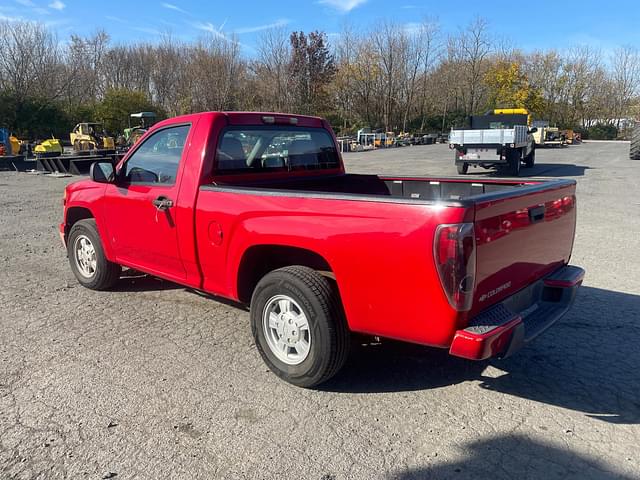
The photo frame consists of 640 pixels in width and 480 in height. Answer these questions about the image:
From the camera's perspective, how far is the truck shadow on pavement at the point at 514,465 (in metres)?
2.60

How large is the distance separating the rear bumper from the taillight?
7.6 inches

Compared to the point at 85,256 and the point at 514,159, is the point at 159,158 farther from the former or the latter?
the point at 514,159

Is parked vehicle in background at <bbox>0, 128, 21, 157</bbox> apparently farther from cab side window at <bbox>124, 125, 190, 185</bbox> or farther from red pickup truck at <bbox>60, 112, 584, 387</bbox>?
cab side window at <bbox>124, 125, 190, 185</bbox>

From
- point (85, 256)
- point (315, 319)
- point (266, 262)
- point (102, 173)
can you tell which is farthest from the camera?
point (85, 256)

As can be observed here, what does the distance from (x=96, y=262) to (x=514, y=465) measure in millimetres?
4441

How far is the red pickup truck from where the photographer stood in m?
2.74

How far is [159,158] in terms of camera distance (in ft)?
14.6

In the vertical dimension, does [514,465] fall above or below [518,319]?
below

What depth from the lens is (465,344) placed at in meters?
2.72

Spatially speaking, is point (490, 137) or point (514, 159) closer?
point (490, 137)

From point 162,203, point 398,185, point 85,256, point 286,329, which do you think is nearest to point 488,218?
point 286,329

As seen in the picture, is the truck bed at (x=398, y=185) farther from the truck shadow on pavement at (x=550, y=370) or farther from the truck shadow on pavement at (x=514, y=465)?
the truck shadow on pavement at (x=514, y=465)

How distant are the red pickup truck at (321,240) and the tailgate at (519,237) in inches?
0.5

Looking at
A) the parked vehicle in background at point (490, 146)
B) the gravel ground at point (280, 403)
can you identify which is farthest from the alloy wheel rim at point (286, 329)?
the parked vehicle in background at point (490, 146)
